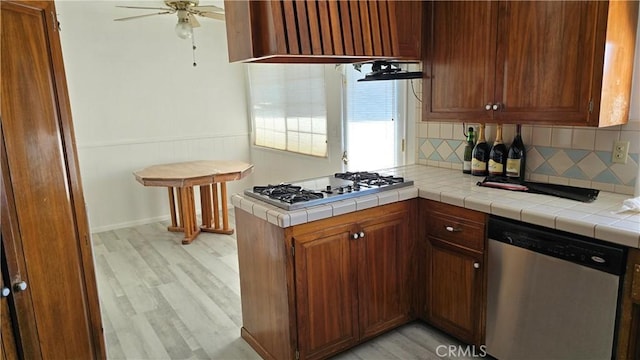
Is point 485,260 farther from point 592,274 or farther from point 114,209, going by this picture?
point 114,209

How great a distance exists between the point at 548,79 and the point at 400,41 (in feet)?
2.51

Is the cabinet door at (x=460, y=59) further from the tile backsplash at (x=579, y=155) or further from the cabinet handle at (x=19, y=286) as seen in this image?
the cabinet handle at (x=19, y=286)

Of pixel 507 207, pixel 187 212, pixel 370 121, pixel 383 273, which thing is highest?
pixel 370 121

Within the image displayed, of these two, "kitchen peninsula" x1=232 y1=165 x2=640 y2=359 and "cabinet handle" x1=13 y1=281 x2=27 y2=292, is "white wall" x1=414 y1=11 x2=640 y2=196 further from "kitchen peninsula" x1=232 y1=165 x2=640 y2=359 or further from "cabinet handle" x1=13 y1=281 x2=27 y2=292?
"cabinet handle" x1=13 y1=281 x2=27 y2=292

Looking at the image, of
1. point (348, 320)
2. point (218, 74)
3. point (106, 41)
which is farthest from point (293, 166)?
point (348, 320)

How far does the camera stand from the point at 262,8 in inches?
67.3

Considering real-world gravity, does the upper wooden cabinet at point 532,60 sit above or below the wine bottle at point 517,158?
above

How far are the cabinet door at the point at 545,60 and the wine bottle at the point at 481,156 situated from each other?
373 mm

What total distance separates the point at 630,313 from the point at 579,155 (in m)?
0.92

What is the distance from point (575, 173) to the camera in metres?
2.29

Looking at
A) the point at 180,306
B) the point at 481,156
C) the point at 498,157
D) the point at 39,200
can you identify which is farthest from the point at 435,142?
the point at 39,200

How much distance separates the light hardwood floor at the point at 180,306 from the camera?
7.88 feet

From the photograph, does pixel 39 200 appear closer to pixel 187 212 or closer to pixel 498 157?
pixel 498 157

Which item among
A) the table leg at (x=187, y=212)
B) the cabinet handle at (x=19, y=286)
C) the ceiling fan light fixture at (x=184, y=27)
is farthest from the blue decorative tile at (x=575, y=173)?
the table leg at (x=187, y=212)
